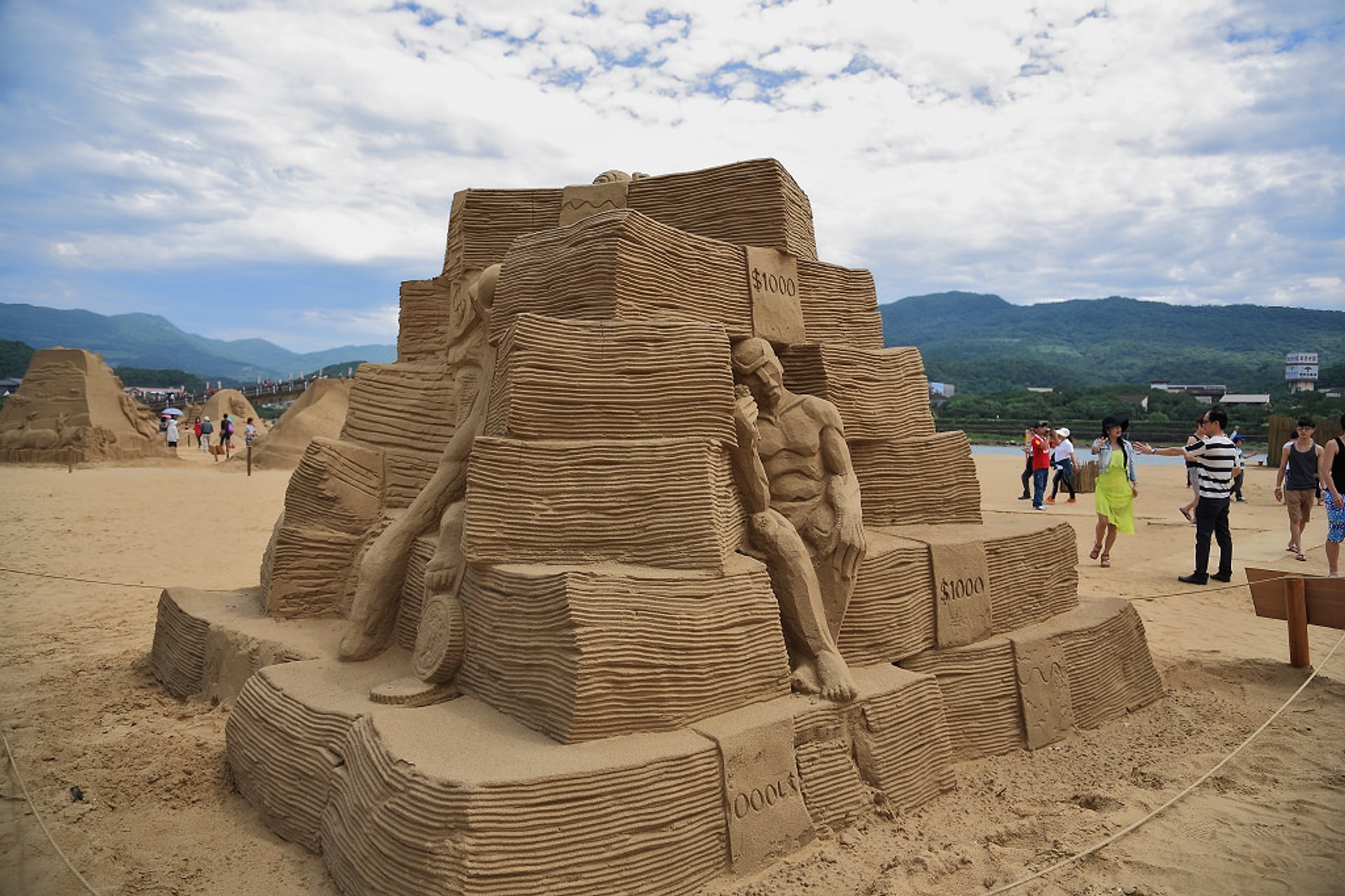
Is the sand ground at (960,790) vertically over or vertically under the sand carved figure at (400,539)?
under

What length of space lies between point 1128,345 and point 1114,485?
11731cm

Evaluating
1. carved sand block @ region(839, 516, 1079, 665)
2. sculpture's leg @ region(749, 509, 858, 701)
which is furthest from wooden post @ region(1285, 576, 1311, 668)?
sculpture's leg @ region(749, 509, 858, 701)

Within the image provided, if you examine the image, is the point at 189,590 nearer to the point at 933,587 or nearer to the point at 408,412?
the point at 408,412

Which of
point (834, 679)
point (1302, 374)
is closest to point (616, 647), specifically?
point (834, 679)

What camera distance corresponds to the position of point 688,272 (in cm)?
437

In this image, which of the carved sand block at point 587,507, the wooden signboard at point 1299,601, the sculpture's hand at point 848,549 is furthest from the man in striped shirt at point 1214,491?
the carved sand block at point 587,507

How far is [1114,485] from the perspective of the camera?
8.09m

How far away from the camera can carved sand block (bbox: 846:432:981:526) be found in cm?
512

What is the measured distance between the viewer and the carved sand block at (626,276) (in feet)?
13.1

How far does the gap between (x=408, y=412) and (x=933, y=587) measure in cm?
331

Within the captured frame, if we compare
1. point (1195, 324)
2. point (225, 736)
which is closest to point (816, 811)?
point (225, 736)

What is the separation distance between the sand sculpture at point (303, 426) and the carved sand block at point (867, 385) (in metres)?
15.3

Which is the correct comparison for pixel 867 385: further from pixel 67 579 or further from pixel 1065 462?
pixel 1065 462

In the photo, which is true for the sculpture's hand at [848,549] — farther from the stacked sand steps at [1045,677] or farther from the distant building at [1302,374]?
the distant building at [1302,374]
